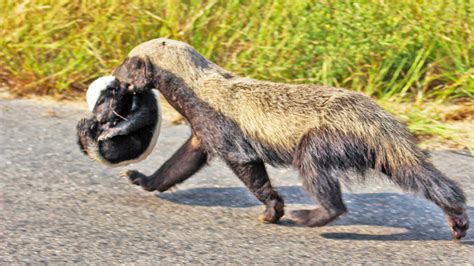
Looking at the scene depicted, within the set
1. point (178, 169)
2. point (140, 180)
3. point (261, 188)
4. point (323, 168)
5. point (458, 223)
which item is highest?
point (323, 168)

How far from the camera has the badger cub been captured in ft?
16.9

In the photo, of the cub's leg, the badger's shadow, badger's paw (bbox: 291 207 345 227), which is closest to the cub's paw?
the badger's shadow

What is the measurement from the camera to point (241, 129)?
484cm

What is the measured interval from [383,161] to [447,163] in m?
1.52

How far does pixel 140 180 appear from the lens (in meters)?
5.28

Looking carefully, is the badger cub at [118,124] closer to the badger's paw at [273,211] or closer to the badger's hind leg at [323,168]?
the badger's paw at [273,211]

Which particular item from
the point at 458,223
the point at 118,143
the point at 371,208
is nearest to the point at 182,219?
the point at 118,143

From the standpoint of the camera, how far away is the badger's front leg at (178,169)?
17.1 ft

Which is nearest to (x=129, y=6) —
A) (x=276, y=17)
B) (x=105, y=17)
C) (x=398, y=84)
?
(x=105, y=17)

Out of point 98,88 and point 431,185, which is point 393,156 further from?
point 98,88

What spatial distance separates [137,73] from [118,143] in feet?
1.32

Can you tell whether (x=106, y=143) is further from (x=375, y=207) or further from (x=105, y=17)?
(x=105, y=17)

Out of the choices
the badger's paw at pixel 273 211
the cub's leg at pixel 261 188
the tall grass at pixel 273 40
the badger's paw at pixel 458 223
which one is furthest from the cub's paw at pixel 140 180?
the tall grass at pixel 273 40

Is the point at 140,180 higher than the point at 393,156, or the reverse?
the point at 393,156
